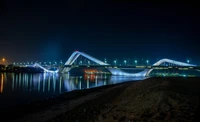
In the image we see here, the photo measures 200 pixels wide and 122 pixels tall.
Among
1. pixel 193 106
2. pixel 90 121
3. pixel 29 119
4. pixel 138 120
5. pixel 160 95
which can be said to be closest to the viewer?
pixel 138 120

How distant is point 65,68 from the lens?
96.5 m

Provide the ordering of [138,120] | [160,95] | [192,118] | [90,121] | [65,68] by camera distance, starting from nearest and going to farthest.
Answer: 1. [192,118]
2. [138,120]
3. [90,121]
4. [160,95]
5. [65,68]

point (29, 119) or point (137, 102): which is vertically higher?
point (137, 102)

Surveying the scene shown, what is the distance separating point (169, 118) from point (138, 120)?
0.88 m

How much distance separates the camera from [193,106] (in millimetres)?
6488

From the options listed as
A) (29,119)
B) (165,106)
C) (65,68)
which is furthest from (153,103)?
(65,68)

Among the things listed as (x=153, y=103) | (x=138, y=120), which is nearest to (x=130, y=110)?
(x=153, y=103)

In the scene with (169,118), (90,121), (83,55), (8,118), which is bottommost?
(8,118)

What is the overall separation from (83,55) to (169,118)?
98294mm

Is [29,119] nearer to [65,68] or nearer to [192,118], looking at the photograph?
[192,118]

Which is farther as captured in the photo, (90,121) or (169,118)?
(90,121)

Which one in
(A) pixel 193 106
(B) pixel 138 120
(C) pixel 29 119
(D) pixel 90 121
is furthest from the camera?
(C) pixel 29 119

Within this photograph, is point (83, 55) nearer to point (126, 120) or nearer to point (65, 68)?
point (65, 68)

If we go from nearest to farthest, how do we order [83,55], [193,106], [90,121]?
[193,106] → [90,121] → [83,55]
